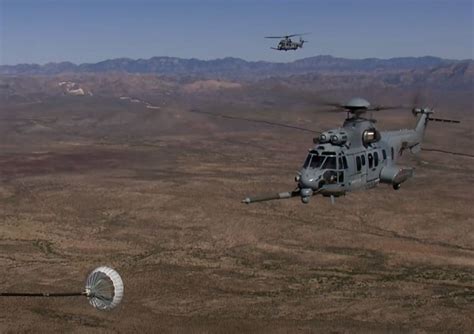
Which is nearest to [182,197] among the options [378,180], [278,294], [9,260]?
[9,260]

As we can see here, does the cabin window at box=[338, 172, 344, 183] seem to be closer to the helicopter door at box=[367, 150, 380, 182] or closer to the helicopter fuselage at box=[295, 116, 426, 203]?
the helicopter fuselage at box=[295, 116, 426, 203]

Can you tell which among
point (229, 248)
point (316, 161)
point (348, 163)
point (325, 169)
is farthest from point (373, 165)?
point (229, 248)

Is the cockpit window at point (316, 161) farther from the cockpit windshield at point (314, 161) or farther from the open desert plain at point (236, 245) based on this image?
the open desert plain at point (236, 245)

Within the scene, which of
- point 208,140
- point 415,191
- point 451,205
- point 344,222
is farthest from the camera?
point 208,140

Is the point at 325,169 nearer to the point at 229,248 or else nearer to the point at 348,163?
the point at 348,163

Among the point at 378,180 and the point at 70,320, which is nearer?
the point at 378,180

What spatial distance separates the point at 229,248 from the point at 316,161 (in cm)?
3527

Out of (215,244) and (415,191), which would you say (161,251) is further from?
(415,191)

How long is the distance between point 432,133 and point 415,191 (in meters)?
80.0

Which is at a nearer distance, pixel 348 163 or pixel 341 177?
pixel 341 177

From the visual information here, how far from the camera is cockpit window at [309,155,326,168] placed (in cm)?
2912

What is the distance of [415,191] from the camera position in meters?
91.0

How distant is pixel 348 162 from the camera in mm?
29531

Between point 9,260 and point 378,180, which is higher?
point 378,180
